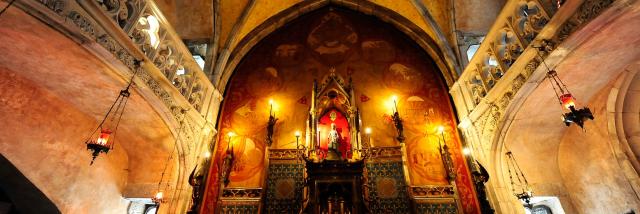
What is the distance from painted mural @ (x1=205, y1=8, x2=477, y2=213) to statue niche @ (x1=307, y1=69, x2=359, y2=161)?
18.0 inches

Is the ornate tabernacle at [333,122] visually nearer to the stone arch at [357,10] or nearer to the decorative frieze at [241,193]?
the decorative frieze at [241,193]

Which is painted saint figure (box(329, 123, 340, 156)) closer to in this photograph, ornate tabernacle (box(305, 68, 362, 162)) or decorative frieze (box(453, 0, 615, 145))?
ornate tabernacle (box(305, 68, 362, 162))

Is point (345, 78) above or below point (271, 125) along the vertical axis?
above

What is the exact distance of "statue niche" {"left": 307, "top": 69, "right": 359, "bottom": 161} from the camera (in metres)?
8.52

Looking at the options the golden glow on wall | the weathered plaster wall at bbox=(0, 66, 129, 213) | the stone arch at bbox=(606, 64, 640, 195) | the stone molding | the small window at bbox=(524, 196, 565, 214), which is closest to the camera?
the stone molding

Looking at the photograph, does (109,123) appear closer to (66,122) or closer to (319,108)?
(66,122)

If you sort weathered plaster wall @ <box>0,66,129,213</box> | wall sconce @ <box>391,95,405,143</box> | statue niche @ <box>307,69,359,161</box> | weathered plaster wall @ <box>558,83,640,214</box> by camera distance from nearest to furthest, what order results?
weathered plaster wall @ <box>0,66,129,213</box>
weathered plaster wall @ <box>558,83,640,214</box>
statue niche @ <box>307,69,359,161</box>
wall sconce @ <box>391,95,405,143</box>

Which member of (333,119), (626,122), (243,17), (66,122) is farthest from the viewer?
(243,17)

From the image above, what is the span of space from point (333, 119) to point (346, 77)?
1959 millimetres

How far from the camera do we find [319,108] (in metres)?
9.38

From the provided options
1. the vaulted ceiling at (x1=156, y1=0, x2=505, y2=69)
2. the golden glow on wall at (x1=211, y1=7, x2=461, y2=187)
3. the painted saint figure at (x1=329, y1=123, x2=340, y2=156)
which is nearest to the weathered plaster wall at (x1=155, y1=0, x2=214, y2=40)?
the vaulted ceiling at (x1=156, y1=0, x2=505, y2=69)

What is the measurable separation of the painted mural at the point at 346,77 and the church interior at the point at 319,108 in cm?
6

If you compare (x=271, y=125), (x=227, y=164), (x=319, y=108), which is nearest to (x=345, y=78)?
(x=319, y=108)

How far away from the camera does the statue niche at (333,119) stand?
852 centimetres
